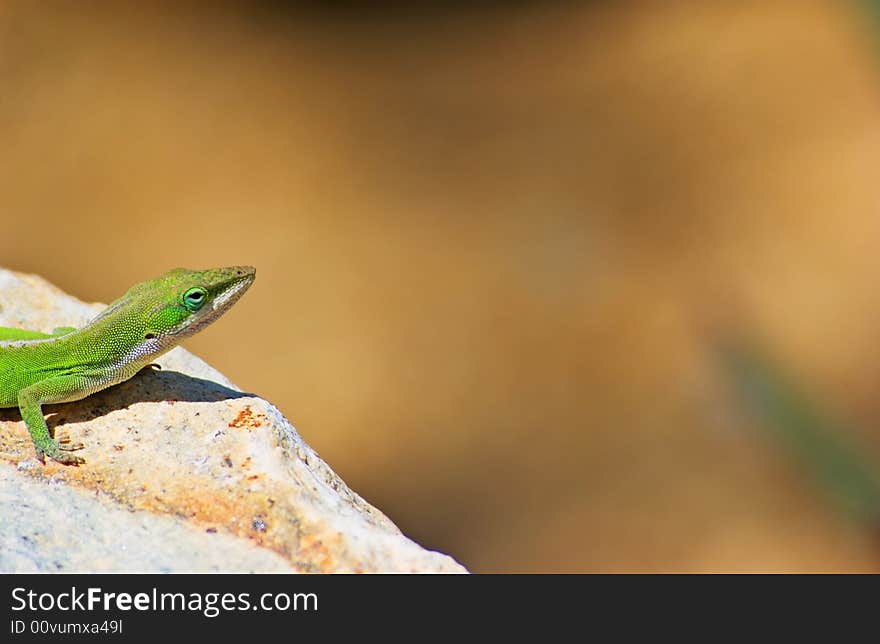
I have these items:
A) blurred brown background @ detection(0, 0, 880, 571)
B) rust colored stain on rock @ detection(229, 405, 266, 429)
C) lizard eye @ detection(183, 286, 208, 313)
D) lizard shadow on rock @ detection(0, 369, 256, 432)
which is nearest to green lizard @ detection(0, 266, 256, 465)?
lizard eye @ detection(183, 286, 208, 313)

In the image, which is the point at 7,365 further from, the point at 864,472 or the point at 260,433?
the point at 864,472

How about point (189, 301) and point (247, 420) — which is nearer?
point (247, 420)

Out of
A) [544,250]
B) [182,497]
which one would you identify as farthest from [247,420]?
[544,250]

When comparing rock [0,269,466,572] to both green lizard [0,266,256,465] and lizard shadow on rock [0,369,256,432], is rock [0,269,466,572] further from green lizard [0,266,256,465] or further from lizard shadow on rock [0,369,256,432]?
green lizard [0,266,256,465]

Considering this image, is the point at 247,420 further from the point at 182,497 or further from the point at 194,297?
the point at 194,297

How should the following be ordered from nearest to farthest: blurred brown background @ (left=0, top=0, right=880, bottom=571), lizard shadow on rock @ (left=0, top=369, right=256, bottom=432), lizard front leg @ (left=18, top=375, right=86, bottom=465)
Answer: lizard front leg @ (left=18, top=375, right=86, bottom=465), lizard shadow on rock @ (left=0, top=369, right=256, bottom=432), blurred brown background @ (left=0, top=0, right=880, bottom=571)

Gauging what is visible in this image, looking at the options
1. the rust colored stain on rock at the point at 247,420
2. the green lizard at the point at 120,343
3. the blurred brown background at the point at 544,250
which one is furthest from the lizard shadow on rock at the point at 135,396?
the blurred brown background at the point at 544,250

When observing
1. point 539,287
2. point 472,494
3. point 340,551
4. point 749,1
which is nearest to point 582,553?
point 472,494
